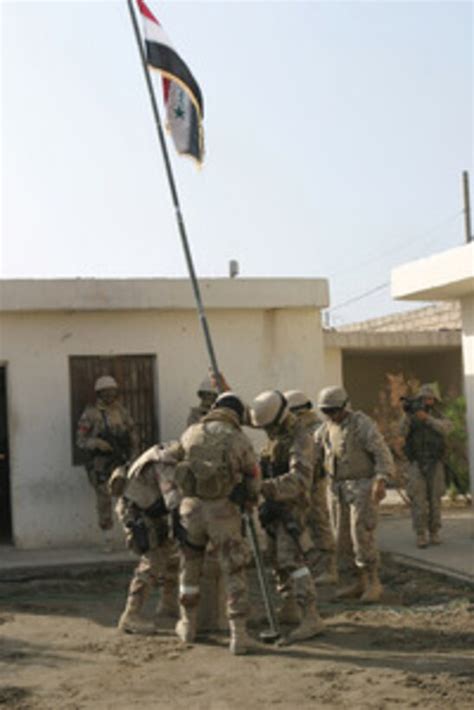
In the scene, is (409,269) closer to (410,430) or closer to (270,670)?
(410,430)

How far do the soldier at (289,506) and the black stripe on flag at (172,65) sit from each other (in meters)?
2.92

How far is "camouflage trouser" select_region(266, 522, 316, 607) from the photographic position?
25.1ft

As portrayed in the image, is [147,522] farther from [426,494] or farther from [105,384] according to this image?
[426,494]

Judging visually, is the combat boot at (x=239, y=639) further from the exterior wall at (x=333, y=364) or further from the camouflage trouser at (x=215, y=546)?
the exterior wall at (x=333, y=364)

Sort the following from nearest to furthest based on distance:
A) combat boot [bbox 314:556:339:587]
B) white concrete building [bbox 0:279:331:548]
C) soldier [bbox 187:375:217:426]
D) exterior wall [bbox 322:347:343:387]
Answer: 1. combat boot [bbox 314:556:339:587]
2. soldier [bbox 187:375:217:426]
3. white concrete building [bbox 0:279:331:548]
4. exterior wall [bbox 322:347:343:387]

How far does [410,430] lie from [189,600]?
4.52 meters

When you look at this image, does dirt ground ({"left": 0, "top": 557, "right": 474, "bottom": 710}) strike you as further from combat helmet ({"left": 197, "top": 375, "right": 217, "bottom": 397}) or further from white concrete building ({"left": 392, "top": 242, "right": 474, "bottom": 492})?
white concrete building ({"left": 392, "top": 242, "right": 474, "bottom": 492})

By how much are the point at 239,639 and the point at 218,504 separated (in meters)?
0.89

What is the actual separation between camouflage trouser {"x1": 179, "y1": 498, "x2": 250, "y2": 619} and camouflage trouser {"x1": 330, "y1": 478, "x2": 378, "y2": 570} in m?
1.54

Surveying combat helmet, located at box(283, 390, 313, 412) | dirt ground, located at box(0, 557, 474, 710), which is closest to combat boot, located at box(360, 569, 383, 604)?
dirt ground, located at box(0, 557, 474, 710)

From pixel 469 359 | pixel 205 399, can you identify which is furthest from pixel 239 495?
pixel 469 359

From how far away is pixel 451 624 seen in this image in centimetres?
800

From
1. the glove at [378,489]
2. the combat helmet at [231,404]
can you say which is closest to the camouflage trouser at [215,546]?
the combat helmet at [231,404]

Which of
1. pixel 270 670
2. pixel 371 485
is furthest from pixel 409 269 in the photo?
pixel 270 670
